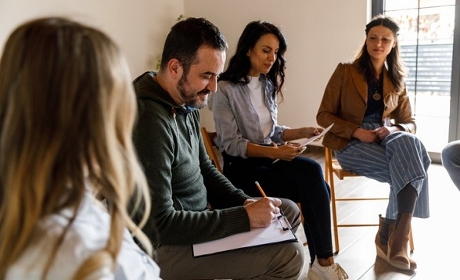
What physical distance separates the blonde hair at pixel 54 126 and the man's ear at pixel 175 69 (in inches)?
28.9

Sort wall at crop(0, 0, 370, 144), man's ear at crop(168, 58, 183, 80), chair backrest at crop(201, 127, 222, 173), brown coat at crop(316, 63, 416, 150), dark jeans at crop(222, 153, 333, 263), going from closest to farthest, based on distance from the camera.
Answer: man's ear at crop(168, 58, 183, 80), dark jeans at crop(222, 153, 333, 263), chair backrest at crop(201, 127, 222, 173), brown coat at crop(316, 63, 416, 150), wall at crop(0, 0, 370, 144)

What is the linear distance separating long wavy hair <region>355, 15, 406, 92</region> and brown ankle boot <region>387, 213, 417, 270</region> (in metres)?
0.74

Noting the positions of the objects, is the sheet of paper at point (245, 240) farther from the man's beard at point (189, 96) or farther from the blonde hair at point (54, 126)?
the blonde hair at point (54, 126)

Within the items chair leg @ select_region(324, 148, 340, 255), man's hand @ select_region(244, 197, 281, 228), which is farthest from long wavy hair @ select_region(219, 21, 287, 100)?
man's hand @ select_region(244, 197, 281, 228)

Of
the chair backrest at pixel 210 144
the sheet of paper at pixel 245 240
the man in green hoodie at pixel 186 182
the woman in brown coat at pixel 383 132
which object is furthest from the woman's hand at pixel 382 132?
the sheet of paper at pixel 245 240

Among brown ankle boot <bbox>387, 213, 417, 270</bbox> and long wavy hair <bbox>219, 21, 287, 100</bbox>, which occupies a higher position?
long wavy hair <bbox>219, 21, 287, 100</bbox>

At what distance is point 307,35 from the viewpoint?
14.4ft

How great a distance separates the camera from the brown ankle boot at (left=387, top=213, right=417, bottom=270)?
6.92 feet

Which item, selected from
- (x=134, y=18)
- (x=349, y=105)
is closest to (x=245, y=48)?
(x=349, y=105)

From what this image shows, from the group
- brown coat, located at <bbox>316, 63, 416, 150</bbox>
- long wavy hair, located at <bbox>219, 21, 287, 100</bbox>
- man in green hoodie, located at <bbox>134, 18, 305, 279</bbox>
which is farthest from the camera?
brown coat, located at <bbox>316, 63, 416, 150</bbox>

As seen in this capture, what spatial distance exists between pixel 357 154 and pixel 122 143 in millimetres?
1827

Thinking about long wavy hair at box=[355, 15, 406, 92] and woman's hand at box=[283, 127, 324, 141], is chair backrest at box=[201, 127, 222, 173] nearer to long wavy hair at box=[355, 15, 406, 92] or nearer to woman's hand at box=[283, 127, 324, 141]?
woman's hand at box=[283, 127, 324, 141]

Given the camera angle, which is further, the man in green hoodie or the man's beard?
the man's beard

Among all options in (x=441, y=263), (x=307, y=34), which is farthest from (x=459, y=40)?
(x=441, y=263)
